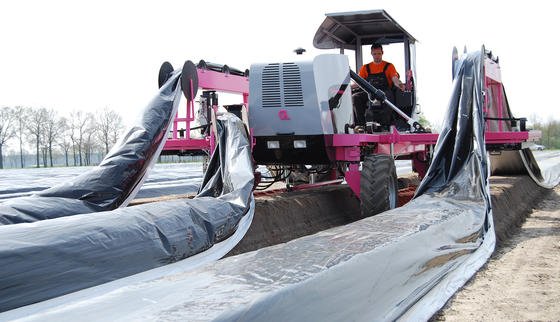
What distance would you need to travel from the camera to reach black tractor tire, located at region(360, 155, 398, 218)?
6.86m

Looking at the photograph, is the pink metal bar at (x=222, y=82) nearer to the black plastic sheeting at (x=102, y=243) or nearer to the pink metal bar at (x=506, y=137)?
the black plastic sheeting at (x=102, y=243)

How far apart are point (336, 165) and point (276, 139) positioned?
941 mm

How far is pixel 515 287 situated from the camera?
167 inches

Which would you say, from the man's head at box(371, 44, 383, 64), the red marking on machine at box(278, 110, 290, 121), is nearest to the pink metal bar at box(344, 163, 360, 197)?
the red marking on machine at box(278, 110, 290, 121)

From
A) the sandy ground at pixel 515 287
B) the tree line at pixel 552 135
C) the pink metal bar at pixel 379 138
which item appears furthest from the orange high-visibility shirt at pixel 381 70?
the tree line at pixel 552 135

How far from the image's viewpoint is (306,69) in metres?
7.18

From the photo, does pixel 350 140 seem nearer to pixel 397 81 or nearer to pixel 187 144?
pixel 187 144

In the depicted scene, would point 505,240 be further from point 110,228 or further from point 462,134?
point 110,228

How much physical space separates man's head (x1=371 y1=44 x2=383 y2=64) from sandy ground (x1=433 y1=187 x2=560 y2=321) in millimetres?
3752

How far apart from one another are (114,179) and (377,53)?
4.89m

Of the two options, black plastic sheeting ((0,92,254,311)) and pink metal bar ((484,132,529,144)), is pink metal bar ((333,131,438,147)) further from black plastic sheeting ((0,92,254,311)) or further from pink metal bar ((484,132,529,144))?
black plastic sheeting ((0,92,254,311))

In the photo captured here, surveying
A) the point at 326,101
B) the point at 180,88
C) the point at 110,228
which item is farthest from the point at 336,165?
the point at 110,228

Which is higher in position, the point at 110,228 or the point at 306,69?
the point at 306,69

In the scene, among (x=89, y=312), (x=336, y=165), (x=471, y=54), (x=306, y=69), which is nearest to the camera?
(x=89, y=312)
